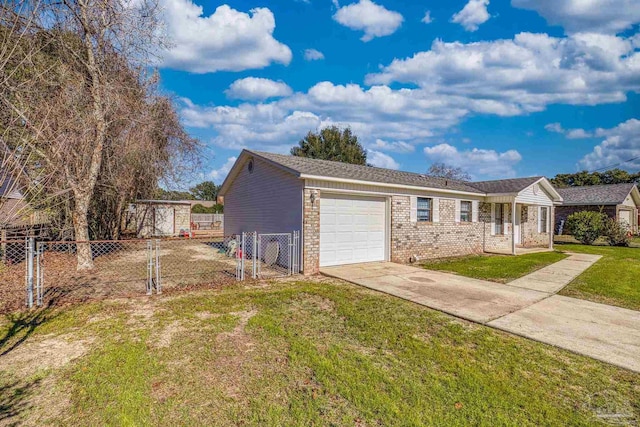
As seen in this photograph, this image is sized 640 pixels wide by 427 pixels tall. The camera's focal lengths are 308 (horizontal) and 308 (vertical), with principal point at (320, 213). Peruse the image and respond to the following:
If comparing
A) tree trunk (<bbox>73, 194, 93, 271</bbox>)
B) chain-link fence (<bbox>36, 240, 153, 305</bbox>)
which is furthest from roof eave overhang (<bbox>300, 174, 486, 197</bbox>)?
tree trunk (<bbox>73, 194, 93, 271</bbox>)

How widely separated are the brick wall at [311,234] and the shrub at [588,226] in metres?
19.1

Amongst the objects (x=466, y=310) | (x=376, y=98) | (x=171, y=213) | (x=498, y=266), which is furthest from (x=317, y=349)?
(x=376, y=98)

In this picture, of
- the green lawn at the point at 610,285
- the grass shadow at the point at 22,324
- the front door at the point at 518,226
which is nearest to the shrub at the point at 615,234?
the front door at the point at 518,226

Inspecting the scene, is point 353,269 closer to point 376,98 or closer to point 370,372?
point 370,372

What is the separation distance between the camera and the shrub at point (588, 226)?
18.5 metres

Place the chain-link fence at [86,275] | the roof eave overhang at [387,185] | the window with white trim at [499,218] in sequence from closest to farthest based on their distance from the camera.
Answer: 1. the chain-link fence at [86,275]
2. the roof eave overhang at [387,185]
3. the window with white trim at [499,218]

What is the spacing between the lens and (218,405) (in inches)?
108

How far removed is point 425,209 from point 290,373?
9715mm

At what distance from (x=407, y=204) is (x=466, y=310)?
594cm

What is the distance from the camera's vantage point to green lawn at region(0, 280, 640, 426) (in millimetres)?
2625

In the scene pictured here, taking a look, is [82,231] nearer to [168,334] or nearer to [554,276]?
[168,334]

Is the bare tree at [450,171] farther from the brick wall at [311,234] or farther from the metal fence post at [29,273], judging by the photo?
the metal fence post at [29,273]

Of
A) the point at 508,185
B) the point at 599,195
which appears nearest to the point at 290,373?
the point at 508,185

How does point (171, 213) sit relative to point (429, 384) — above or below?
above
